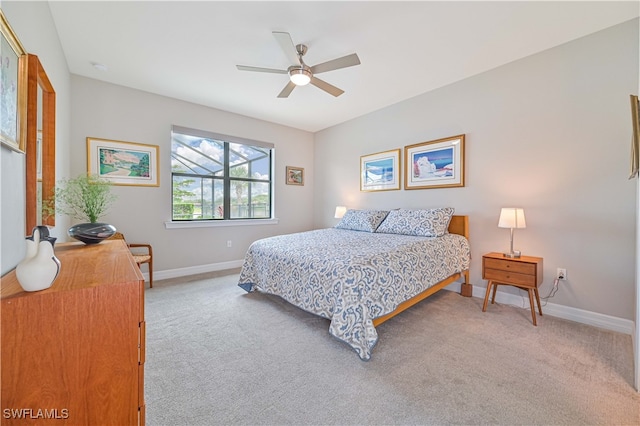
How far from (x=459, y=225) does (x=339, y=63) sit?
2323mm

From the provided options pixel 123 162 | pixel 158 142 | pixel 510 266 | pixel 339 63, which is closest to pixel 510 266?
pixel 510 266

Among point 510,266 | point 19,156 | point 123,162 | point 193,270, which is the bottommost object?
point 193,270

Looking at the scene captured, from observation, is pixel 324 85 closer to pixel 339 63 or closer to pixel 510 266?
pixel 339 63

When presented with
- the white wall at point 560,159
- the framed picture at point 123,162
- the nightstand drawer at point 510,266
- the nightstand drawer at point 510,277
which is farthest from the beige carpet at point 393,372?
the framed picture at point 123,162

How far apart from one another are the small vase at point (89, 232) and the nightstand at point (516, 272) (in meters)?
3.38

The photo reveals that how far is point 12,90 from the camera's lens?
43.4 inches

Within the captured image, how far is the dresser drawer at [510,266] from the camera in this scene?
91.3 inches

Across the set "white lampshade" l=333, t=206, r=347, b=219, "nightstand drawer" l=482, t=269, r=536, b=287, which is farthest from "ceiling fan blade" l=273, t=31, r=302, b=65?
"nightstand drawer" l=482, t=269, r=536, b=287

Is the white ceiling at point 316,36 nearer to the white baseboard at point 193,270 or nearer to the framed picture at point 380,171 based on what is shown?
the framed picture at point 380,171

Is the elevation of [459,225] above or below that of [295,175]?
below

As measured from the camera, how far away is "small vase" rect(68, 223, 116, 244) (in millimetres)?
1859

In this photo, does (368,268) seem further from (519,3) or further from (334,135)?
(334,135)

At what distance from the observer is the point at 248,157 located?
460 cm

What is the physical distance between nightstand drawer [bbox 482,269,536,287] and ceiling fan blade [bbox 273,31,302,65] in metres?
2.71
